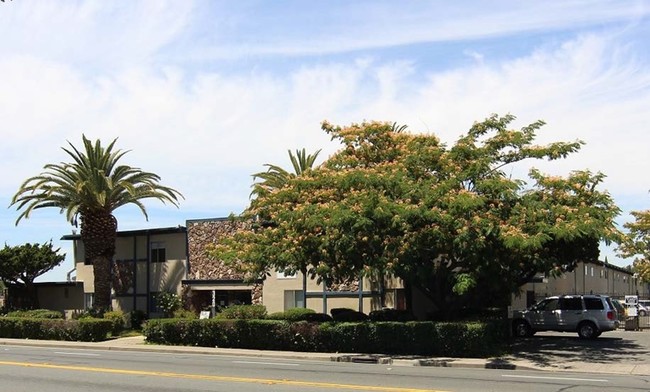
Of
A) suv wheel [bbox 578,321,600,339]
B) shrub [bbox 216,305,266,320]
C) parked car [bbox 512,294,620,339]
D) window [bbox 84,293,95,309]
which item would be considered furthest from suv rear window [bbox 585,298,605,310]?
window [bbox 84,293,95,309]

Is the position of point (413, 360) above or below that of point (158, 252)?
below

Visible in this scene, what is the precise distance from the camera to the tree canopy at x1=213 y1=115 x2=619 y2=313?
71.6ft

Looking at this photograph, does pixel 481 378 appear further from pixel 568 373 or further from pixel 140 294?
pixel 140 294

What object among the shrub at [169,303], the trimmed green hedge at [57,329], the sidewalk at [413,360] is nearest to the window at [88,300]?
the shrub at [169,303]

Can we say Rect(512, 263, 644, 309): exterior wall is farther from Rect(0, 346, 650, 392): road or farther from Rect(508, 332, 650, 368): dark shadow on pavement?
Rect(0, 346, 650, 392): road

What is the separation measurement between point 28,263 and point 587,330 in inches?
1357

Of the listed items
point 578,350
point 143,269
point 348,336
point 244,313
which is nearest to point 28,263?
point 143,269

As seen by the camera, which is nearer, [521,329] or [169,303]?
[521,329]

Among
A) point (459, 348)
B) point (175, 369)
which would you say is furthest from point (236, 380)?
point (459, 348)

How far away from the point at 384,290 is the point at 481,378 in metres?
17.8

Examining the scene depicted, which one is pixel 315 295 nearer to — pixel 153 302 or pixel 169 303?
pixel 169 303

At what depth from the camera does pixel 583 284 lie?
2223 inches

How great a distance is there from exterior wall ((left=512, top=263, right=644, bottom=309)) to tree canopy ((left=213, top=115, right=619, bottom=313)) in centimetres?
1036

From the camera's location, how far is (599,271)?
63719 mm
